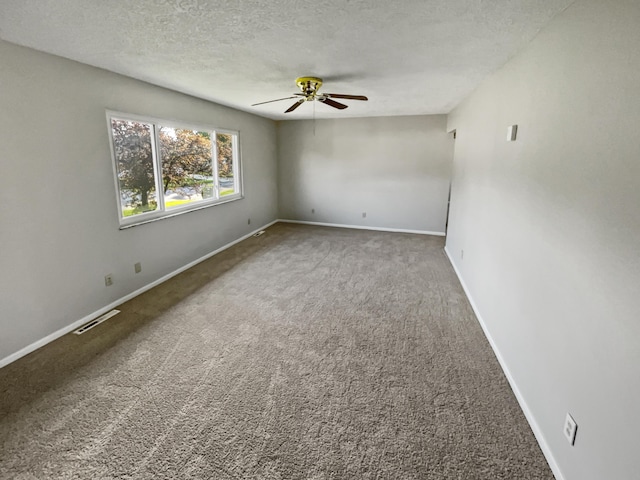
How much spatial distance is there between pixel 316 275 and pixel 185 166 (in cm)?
234

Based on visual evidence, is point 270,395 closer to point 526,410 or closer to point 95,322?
point 526,410

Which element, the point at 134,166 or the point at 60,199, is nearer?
the point at 60,199

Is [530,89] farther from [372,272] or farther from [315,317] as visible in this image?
[372,272]

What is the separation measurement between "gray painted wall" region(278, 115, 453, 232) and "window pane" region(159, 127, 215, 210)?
2.51 m

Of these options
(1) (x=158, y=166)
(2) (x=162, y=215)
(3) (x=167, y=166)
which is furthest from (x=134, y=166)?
(2) (x=162, y=215)

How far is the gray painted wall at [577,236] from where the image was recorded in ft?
3.71

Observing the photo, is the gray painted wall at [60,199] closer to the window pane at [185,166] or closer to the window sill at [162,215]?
the window sill at [162,215]

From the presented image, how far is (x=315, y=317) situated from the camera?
3086mm

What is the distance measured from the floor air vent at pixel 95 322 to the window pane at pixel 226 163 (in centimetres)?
258

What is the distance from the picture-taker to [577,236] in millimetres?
1439

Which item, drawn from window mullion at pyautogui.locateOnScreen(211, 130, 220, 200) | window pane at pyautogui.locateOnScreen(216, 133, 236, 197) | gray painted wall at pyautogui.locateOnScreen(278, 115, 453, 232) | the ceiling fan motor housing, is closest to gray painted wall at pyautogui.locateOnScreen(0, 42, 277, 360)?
window mullion at pyautogui.locateOnScreen(211, 130, 220, 200)

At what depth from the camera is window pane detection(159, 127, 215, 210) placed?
394 centimetres

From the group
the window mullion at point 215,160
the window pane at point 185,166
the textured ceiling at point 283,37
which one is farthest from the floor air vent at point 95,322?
the window mullion at point 215,160

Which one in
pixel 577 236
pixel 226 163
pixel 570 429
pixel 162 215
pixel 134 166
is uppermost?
pixel 226 163
